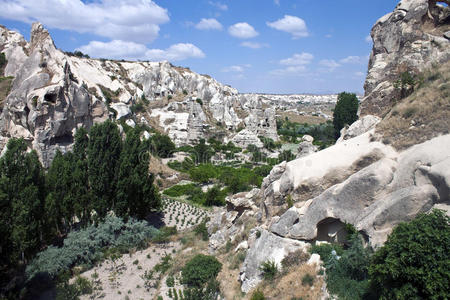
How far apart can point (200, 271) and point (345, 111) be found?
51.7m

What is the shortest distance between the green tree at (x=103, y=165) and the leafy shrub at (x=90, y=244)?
1.20m

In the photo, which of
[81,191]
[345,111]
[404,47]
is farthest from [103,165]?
[345,111]

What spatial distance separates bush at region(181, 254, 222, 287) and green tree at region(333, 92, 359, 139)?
162ft

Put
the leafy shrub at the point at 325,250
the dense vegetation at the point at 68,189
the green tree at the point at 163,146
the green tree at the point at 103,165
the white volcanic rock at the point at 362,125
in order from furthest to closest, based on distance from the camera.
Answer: the green tree at the point at 163,146 < the green tree at the point at 103,165 < the white volcanic rock at the point at 362,125 < the dense vegetation at the point at 68,189 < the leafy shrub at the point at 325,250

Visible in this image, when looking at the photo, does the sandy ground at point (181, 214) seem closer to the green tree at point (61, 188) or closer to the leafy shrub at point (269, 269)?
the green tree at point (61, 188)

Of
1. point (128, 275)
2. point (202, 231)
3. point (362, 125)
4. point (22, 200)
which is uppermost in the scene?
point (362, 125)

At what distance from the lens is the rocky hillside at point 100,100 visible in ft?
86.2

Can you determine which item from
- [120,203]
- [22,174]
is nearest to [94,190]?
[120,203]

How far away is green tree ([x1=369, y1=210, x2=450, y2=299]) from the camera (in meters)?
6.04

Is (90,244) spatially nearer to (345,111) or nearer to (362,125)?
(362,125)

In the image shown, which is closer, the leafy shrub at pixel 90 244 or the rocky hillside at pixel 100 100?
the leafy shrub at pixel 90 244

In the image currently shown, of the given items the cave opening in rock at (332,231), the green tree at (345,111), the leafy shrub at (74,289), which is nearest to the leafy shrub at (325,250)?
the cave opening in rock at (332,231)

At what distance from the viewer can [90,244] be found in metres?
16.0

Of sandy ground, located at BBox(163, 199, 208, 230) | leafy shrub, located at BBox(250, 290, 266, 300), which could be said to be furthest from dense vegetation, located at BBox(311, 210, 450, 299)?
sandy ground, located at BBox(163, 199, 208, 230)
